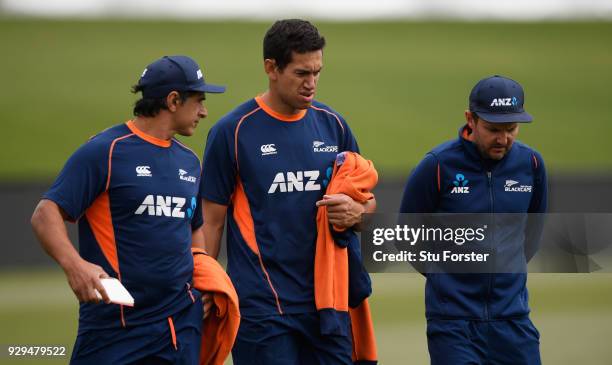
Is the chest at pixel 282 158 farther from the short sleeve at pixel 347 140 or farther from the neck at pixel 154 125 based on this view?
the neck at pixel 154 125

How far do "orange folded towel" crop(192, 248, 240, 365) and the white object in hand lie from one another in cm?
69

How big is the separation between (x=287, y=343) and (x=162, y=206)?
3.65 ft

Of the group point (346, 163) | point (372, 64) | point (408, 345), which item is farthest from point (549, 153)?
point (346, 163)

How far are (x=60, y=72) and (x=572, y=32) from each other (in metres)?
18.9

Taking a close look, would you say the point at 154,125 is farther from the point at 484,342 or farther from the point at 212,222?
the point at 484,342

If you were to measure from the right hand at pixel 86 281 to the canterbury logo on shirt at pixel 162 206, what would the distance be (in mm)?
489

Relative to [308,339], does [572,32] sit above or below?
above

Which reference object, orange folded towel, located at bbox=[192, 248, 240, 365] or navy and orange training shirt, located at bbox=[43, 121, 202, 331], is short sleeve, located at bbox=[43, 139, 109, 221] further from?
orange folded towel, located at bbox=[192, 248, 240, 365]

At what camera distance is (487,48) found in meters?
39.7

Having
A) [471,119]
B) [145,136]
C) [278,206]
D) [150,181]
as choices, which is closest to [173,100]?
[145,136]

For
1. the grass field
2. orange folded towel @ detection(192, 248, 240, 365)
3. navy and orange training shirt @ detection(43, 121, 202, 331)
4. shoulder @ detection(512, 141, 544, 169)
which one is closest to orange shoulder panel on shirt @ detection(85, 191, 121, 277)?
navy and orange training shirt @ detection(43, 121, 202, 331)

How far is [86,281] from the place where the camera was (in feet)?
16.0

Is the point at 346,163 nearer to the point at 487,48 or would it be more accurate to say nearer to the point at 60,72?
the point at 60,72

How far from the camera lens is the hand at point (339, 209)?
5.86m
